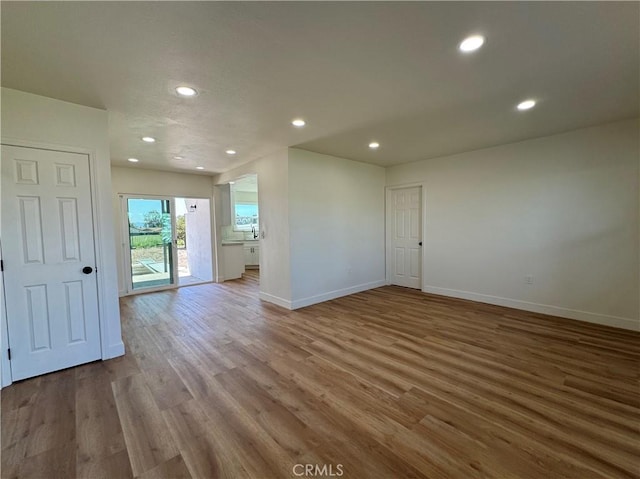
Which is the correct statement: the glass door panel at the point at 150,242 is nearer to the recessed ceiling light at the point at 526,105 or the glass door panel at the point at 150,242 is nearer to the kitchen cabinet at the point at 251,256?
the kitchen cabinet at the point at 251,256

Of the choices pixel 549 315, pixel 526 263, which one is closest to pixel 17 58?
pixel 526 263

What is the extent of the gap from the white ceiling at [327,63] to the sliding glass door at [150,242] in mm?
2744

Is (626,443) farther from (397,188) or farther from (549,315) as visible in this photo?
(397,188)

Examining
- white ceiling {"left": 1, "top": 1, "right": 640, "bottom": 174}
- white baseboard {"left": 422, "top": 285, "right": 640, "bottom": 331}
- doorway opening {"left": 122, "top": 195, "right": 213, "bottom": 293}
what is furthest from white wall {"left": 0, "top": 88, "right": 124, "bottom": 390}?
white baseboard {"left": 422, "top": 285, "right": 640, "bottom": 331}

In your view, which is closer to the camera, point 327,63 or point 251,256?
point 327,63

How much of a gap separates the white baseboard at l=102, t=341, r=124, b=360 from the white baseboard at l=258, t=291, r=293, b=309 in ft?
7.43

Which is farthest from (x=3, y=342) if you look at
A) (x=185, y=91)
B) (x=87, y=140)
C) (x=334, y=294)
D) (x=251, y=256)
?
(x=251, y=256)

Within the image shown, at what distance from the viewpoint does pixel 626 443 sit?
1.70m

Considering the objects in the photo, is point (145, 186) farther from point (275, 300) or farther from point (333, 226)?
point (333, 226)

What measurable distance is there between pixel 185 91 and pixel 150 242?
4560 mm

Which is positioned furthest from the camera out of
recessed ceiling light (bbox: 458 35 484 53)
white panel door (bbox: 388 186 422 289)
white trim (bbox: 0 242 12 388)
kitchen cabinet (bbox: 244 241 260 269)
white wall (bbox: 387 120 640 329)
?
kitchen cabinet (bbox: 244 241 260 269)

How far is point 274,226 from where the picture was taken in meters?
4.73

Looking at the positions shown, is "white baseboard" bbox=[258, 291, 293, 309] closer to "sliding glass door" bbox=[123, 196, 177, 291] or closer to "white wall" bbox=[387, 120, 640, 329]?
"sliding glass door" bbox=[123, 196, 177, 291]

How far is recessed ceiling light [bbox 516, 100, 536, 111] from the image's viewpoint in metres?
2.83
